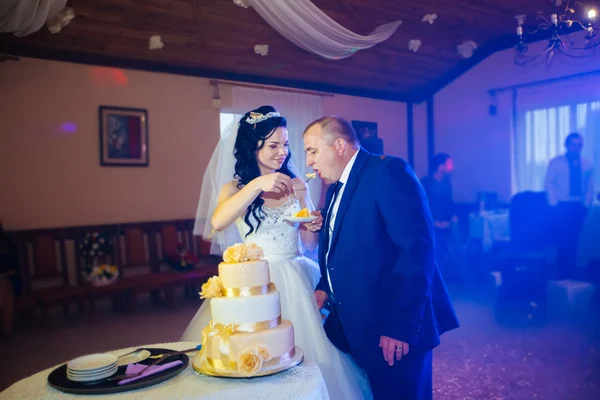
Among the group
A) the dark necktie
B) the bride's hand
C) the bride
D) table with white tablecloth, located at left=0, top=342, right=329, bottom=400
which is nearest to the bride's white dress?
the bride

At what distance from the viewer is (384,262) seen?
211 centimetres

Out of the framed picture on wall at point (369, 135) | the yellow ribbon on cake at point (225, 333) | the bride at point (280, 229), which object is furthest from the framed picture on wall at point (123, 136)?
the yellow ribbon on cake at point (225, 333)

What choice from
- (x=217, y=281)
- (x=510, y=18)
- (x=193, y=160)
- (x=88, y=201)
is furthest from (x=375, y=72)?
(x=217, y=281)

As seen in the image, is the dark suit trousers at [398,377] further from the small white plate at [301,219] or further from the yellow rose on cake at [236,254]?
the yellow rose on cake at [236,254]

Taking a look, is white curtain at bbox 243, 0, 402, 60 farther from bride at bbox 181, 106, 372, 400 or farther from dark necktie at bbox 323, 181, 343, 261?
dark necktie at bbox 323, 181, 343, 261

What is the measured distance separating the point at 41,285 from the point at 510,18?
7608mm

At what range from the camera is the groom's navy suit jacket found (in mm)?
1980

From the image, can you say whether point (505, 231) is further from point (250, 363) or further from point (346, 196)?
point (250, 363)

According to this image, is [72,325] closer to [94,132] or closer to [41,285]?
[41,285]

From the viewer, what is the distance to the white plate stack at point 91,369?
144cm

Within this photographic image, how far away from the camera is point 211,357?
1506mm

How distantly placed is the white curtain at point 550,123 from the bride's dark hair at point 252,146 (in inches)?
270

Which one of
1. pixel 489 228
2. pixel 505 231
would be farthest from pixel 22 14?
Answer: pixel 505 231

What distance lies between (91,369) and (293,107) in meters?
7.50
